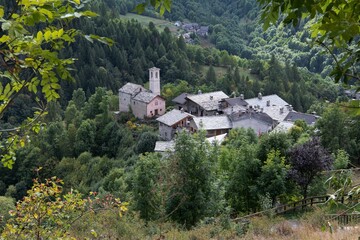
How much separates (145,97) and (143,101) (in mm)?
521

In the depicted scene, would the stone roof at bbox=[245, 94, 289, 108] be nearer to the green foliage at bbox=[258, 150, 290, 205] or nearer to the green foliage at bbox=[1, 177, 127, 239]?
the green foliage at bbox=[258, 150, 290, 205]

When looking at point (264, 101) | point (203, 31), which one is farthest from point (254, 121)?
point (203, 31)

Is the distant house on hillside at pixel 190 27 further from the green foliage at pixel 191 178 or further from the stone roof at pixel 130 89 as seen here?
the green foliage at pixel 191 178

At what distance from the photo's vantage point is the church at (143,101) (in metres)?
45.2

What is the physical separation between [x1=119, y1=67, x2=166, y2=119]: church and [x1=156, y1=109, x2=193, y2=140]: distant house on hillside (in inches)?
204

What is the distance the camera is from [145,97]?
45219 mm

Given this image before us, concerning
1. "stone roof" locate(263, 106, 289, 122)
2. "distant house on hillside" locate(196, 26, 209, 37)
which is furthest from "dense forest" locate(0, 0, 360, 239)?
"stone roof" locate(263, 106, 289, 122)

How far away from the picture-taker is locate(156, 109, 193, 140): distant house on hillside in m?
38.6

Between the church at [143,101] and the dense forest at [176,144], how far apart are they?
1251mm

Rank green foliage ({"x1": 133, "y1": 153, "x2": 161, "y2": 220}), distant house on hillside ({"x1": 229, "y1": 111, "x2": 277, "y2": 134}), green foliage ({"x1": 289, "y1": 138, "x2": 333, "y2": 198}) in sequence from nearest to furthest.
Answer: green foliage ({"x1": 289, "y1": 138, "x2": 333, "y2": 198}) → green foliage ({"x1": 133, "y1": 153, "x2": 161, "y2": 220}) → distant house on hillside ({"x1": 229, "y1": 111, "x2": 277, "y2": 134})

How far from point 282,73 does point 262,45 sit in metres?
54.8

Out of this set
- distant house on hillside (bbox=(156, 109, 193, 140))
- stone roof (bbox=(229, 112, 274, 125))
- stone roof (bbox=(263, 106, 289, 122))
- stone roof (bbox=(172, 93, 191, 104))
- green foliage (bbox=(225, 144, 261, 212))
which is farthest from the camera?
stone roof (bbox=(172, 93, 191, 104))

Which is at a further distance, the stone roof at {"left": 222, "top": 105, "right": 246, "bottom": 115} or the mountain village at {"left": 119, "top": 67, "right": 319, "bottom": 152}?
the stone roof at {"left": 222, "top": 105, "right": 246, "bottom": 115}

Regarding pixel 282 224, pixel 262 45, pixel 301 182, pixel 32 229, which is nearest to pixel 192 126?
pixel 301 182
